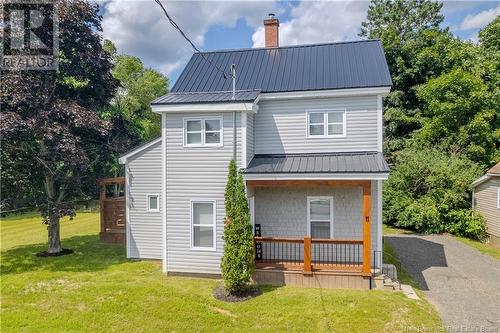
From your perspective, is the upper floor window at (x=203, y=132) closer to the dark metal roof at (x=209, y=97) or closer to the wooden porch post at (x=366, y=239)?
Result: the dark metal roof at (x=209, y=97)

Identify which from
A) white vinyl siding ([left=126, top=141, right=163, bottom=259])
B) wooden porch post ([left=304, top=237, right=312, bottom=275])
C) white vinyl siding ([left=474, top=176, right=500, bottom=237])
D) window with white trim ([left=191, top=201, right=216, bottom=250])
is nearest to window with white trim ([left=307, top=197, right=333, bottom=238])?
wooden porch post ([left=304, top=237, right=312, bottom=275])

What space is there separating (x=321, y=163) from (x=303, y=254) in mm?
3104

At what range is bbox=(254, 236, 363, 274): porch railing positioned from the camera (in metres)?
10.5

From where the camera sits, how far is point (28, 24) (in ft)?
40.5

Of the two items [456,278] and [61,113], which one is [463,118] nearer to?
[456,278]

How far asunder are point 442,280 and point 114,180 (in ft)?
42.9

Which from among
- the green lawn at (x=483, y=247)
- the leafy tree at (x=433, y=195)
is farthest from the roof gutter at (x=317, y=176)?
the leafy tree at (x=433, y=195)

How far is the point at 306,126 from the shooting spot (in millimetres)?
11555

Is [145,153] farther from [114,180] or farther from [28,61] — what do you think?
[28,61]

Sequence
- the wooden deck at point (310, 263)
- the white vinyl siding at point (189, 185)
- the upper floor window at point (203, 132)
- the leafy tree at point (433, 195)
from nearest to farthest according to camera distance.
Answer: the wooden deck at point (310, 263) → the white vinyl siding at point (189, 185) → the upper floor window at point (203, 132) → the leafy tree at point (433, 195)

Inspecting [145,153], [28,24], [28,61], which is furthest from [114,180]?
[28,24]

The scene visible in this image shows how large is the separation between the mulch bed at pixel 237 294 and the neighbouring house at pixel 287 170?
718mm

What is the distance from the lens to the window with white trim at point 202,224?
10883 millimetres

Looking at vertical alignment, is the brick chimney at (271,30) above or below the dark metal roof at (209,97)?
above
